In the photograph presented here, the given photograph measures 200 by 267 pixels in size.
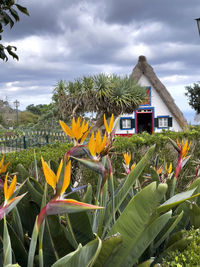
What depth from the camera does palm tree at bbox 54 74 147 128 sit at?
56.0 feet

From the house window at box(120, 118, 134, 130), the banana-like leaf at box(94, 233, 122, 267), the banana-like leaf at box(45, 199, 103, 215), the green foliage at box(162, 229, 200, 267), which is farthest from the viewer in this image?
the house window at box(120, 118, 134, 130)

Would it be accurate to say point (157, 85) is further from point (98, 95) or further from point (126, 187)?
point (126, 187)

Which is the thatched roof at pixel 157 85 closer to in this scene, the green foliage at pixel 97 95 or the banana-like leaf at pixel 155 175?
the green foliage at pixel 97 95

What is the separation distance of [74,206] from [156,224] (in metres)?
0.50

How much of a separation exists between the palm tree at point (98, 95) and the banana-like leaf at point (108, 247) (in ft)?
51.7

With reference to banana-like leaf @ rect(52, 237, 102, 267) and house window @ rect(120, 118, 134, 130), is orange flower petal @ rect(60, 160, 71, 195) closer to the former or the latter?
banana-like leaf @ rect(52, 237, 102, 267)

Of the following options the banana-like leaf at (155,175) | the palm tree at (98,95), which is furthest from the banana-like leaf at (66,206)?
the palm tree at (98,95)

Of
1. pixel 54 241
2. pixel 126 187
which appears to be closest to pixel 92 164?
pixel 126 187

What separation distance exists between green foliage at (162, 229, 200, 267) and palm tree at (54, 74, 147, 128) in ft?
51.2

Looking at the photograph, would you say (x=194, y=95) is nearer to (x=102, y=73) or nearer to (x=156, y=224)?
(x=102, y=73)

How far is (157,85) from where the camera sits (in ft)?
71.3


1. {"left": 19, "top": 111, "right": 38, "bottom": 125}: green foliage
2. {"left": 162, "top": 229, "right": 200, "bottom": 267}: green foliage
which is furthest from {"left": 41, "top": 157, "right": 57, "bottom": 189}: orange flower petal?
{"left": 19, "top": 111, "right": 38, "bottom": 125}: green foliage

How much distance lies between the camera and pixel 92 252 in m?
0.96

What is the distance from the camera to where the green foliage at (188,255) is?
1155mm
